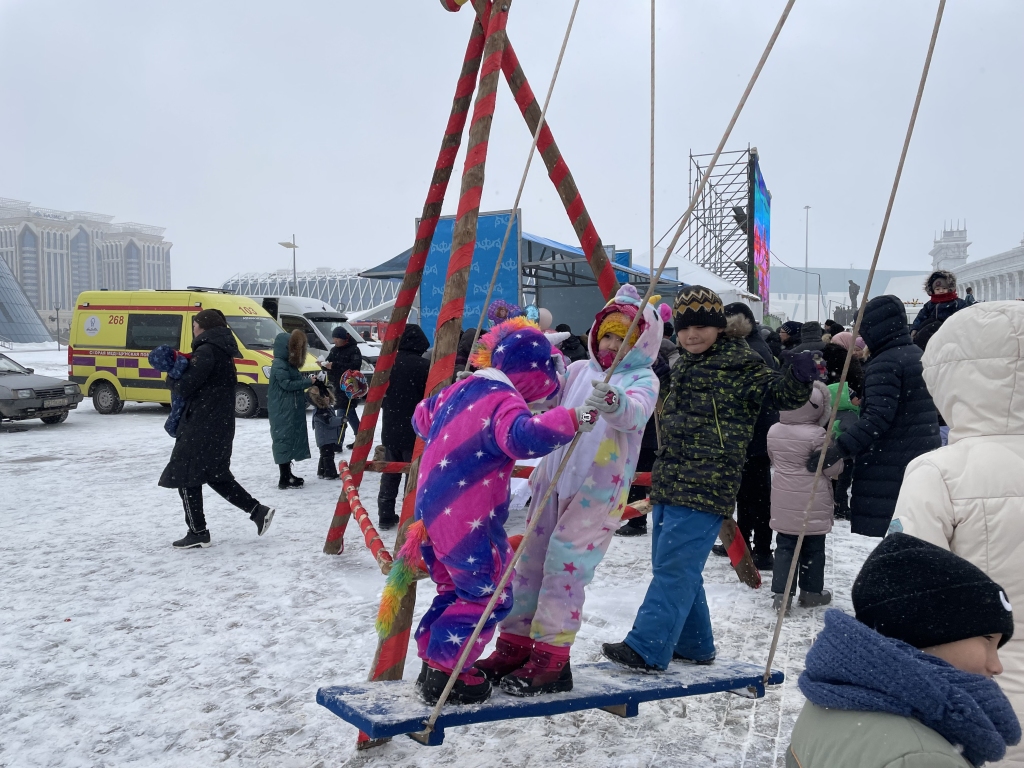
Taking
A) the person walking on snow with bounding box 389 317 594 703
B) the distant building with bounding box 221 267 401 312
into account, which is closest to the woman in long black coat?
the person walking on snow with bounding box 389 317 594 703

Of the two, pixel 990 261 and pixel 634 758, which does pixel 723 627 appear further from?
pixel 990 261

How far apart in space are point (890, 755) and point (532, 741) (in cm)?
210

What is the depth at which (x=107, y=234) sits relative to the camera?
14250 cm

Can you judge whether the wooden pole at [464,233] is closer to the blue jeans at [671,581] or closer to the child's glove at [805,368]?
the blue jeans at [671,581]

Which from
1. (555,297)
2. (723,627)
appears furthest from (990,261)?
(723,627)

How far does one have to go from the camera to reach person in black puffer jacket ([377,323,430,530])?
21.0 feet

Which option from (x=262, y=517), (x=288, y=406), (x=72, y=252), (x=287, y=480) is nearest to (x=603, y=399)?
(x=262, y=517)

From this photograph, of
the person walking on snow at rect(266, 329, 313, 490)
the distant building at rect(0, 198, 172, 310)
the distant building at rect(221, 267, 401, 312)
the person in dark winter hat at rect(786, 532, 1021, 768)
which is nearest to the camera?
the person in dark winter hat at rect(786, 532, 1021, 768)

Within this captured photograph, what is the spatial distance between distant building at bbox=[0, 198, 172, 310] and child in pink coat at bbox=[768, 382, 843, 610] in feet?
411

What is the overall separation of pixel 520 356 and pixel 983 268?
71724 millimetres

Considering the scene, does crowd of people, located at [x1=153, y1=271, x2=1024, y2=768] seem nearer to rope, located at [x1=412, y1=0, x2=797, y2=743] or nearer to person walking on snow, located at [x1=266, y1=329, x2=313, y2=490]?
rope, located at [x1=412, y1=0, x2=797, y2=743]

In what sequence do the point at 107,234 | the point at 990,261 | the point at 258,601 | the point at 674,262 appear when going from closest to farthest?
1. the point at 258,601
2. the point at 674,262
3. the point at 990,261
4. the point at 107,234

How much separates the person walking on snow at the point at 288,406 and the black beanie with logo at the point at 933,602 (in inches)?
293

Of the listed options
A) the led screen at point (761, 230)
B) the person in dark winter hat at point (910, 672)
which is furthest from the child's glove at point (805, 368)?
the led screen at point (761, 230)
